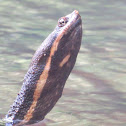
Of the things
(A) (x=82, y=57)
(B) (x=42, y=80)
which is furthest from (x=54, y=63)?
(A) (x=82, y=57)

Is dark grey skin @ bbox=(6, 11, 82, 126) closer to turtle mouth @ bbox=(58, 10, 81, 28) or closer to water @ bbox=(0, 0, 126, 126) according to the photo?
turtle mouth @ bbox=(58, 10, 81, 28)

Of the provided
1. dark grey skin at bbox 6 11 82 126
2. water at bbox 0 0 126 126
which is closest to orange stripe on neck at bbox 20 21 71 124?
dark grey skin at bbox 6 11 82 126

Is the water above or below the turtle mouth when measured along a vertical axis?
below

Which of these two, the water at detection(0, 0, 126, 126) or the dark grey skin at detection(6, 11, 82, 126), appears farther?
the water at detection(0, 0, 126, 126)

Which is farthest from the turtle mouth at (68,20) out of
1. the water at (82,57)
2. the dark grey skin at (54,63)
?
the water at (82,57)

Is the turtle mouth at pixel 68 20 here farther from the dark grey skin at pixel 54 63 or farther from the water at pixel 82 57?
the water at pixel 82 57

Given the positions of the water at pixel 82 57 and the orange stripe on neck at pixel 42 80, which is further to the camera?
the water at pixel 82 57

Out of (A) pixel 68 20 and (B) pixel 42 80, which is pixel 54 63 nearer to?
Answer: (B) pixel 42 80
